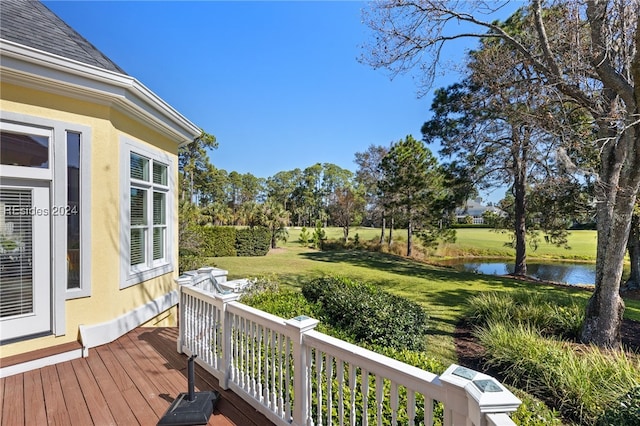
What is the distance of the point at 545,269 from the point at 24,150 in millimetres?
22865

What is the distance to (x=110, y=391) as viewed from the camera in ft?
9.98

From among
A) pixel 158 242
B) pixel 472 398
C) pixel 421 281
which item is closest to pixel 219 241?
pixel 421 281

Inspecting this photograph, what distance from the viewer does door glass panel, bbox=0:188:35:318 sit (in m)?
3.51

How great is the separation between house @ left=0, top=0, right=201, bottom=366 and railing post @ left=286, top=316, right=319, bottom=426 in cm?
317

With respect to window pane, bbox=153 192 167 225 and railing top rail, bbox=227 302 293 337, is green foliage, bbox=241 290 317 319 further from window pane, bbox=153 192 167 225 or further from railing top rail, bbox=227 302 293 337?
window pane, bbox=153 192 167 225

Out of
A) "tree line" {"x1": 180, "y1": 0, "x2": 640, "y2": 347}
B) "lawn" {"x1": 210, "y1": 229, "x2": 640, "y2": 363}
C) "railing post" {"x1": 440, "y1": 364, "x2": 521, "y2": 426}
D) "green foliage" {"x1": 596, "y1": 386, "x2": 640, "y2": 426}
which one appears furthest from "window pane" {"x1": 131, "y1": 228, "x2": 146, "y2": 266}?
"green foliage" {"x1": 596, "y1": 386, "x2": 640, "y2": 426}

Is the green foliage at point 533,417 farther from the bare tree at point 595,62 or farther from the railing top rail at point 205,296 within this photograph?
the bare tree at point 595,62

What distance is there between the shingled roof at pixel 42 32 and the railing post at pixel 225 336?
12.2ft

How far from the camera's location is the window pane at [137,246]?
475cm

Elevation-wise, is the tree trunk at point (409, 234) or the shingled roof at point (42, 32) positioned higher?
the shingled roof at point (42, 32)

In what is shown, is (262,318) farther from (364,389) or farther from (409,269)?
(409,269)

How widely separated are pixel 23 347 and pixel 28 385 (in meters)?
0.69

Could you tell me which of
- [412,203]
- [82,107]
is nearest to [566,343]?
[82,107]

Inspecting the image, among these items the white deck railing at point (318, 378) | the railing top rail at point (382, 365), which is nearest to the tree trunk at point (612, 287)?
the white deck railing at point (318, 378)
